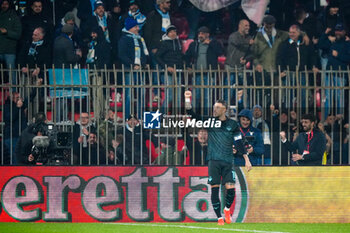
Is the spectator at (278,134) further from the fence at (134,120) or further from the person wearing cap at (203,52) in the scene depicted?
the person wearing cap at (203,52)

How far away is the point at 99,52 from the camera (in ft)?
55.4

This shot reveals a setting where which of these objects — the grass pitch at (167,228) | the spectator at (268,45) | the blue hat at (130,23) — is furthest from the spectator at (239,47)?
the grass pitch at (167,228)

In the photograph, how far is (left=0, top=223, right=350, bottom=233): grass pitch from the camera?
11680 mm

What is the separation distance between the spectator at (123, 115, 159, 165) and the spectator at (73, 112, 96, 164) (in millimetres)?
703

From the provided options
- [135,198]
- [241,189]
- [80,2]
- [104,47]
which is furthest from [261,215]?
[80,2]

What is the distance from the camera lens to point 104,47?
16875 millimetres

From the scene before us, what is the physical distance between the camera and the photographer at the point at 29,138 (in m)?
13.4

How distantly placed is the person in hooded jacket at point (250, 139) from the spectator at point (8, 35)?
5582mm

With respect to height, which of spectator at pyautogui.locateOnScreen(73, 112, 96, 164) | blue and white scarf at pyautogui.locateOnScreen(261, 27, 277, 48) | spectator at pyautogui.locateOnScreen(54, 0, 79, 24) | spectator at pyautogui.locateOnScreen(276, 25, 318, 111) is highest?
spectator at pyautogui.locateOnScreen(54, 0, 79, 24)

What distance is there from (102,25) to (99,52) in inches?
26.4

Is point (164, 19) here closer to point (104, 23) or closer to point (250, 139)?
point (104, 23)

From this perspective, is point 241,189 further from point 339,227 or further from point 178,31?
point 178,31

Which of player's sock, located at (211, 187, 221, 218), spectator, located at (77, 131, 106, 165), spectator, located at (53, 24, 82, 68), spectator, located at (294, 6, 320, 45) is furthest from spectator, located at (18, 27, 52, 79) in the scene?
spectator, located at (294, 6, 320, 45)

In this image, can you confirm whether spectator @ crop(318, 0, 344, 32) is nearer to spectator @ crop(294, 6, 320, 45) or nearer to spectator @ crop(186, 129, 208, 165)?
spectator @ crop(294, 6, 320, 45)
